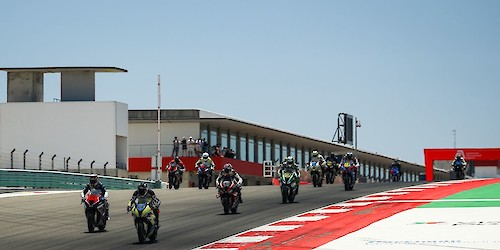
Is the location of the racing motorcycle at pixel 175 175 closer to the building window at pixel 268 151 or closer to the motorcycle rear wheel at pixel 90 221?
the motorcycle rear wheel at pixel 90 221

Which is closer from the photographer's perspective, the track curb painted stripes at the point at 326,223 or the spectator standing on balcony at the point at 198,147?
the track curb painted stripes at the point at 326,223

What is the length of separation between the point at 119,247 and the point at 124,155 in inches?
2112

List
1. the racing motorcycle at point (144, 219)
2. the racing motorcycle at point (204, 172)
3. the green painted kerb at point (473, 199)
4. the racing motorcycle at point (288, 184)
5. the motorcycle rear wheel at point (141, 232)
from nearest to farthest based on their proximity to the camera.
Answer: the motorcycle rear wheel at point (141, 232) → the racing motorcycle at point (144, 219) → the green painted kerb at point (473, 199) → the racing motorcycle at point (288, 184) → the racing motorcycle at point (204, 172)

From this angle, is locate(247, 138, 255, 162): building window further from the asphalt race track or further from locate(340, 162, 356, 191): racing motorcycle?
locate(340, 162, 356, 191): racing motorcycle

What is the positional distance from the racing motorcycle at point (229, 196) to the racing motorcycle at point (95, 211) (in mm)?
4769

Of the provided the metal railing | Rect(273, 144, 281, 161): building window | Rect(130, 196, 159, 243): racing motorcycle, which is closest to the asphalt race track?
Rect(130, 196, 159, 243): racing motorcycle

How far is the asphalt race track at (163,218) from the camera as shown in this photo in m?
26.0

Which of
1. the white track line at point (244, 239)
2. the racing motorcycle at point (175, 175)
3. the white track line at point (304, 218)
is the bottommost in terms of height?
the white track line at point (244, 239)

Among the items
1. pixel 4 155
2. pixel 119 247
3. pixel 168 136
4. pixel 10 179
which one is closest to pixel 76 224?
pixel 119 247

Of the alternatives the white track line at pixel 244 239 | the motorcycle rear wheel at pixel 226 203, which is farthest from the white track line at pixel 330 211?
the white track line at pixel 244 239

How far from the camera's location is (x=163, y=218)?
107 feet

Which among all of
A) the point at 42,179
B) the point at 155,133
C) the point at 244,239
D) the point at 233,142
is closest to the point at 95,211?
the point at 244,239

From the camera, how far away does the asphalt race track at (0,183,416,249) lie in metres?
26.0

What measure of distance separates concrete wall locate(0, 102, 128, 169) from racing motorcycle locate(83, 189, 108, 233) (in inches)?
1850
